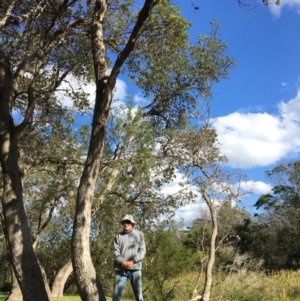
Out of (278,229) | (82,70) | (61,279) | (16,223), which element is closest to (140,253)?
(16,223)

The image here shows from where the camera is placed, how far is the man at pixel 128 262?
5.68m

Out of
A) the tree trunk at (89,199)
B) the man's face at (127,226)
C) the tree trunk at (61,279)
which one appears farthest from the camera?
the tree trunk at (61,279)

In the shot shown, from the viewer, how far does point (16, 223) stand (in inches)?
220

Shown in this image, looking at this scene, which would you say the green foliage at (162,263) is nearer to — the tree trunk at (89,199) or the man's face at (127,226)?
the man's face at (127,226)

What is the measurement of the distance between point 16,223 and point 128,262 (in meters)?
1.55

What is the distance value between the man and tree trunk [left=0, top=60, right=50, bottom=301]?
96 cm

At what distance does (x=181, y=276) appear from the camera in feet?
48.4

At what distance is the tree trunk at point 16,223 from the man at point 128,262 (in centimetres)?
96

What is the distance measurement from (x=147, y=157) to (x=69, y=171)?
2.10 meters

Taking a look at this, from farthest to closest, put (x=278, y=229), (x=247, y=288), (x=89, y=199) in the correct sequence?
1. (x=278, y=229)
2. (x=247, y=288)
3. (x=89, y=199)

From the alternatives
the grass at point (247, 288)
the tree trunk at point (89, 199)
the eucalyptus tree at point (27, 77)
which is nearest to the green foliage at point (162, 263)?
the grass at point (247, 288)

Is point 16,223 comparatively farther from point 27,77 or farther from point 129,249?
point 27,77

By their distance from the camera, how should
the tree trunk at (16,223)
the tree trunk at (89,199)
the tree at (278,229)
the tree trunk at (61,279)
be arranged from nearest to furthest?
the tree trunk at (89,199) → the tree trunk at (16,223) → the tree trunk at (61,279) → the tree at (278,229)

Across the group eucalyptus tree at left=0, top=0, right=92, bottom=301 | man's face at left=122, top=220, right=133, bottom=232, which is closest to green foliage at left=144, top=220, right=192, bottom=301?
eucalyptus tree at left=0, top=0, right=92, bottom=301
